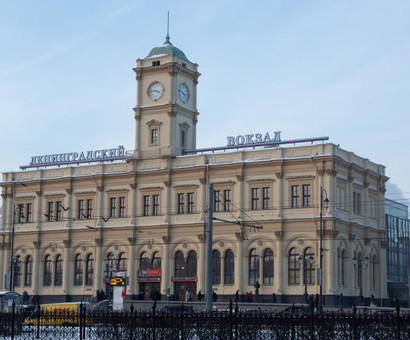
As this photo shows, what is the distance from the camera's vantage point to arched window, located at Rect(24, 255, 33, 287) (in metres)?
84.0

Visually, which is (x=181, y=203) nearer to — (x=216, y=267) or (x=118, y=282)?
(x=216, y=267)

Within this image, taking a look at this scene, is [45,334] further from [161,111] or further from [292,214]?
[161,111]

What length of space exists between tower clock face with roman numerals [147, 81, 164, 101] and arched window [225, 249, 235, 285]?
1843 centimetres

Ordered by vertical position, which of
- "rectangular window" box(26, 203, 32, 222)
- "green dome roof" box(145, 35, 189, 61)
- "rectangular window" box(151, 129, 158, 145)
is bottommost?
"rectangular window" box(26, 203, 32, 222)

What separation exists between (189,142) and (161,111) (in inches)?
183

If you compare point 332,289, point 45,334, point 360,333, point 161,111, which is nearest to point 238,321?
point 360,333

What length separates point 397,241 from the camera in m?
97.4

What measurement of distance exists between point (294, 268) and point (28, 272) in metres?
31.2

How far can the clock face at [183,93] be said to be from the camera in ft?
266

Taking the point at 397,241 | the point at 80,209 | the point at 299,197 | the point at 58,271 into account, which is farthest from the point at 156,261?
the point at 397,241

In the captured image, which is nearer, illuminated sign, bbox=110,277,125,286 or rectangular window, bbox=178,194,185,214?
illuminated sign, bbox=110,277,125,286

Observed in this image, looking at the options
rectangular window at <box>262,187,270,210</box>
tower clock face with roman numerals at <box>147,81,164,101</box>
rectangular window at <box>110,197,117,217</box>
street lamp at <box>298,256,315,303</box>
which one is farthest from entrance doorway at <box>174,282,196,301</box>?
tower clock face with roman numerals at <box>147,81,164,101</box>

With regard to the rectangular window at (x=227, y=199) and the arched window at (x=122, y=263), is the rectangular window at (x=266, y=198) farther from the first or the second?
the arched window at (x=122, y=263)

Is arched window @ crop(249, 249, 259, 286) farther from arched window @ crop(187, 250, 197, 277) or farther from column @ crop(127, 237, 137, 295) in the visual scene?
column @ crop(127, 237, 137, 295)
